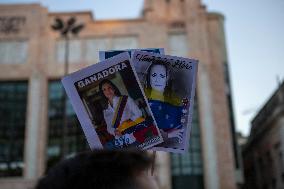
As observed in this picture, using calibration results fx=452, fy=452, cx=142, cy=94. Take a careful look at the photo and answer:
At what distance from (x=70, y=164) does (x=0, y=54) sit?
99.0 ft

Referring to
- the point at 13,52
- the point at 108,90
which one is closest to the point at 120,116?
the point at 108,90

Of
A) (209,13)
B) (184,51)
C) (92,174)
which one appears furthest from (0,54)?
(92,174)

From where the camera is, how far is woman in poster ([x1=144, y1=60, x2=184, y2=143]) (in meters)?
3.21

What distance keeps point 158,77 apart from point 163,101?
18 centimetres

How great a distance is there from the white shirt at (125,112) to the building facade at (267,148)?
25.2 meters

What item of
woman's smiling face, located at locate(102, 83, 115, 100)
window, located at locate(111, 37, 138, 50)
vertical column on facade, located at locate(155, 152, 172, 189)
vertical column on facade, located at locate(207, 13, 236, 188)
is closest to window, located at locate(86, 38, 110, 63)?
window, located at locate(111, 37, 138, 50)

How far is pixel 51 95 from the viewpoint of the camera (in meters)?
29.3

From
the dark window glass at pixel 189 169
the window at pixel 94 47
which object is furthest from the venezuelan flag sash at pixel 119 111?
the window at pixel 94 47

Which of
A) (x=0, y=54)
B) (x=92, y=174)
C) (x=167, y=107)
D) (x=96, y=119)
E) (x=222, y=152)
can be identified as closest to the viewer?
(x=92, y=174)

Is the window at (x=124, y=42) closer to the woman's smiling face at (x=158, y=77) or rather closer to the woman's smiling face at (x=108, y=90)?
the woman's smiling face at (x=158, y=77)

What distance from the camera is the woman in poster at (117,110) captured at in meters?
2.99

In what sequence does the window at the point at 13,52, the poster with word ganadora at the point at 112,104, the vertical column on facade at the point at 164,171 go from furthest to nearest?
the window at the point at 13,52 → the vertical column on facade at the point at 164,171 → the poster with word ganadora at the point at 112,104

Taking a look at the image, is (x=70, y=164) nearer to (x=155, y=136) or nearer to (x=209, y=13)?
(x=155, y=136)

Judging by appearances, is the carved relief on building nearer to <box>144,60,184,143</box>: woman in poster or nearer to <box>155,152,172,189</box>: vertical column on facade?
<box>155,152,172,189</box>: vertical column on facade
